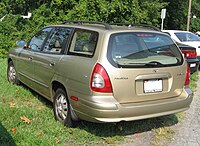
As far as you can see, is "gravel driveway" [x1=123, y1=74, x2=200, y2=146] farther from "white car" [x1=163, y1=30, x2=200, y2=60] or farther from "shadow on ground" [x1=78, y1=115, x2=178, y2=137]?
"white car" [x1=163, y1=30, x2=200, y2=60]

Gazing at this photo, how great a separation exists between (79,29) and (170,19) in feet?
94.8

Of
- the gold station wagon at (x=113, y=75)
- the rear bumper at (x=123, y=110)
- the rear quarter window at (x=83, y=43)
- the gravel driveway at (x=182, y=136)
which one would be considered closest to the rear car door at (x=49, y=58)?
the gold station wagon at (x=113, y=75)

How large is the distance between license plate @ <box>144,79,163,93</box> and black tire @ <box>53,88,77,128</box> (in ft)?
3.90

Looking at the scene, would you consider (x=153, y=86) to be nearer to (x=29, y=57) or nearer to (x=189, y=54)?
(x=29, y=57)

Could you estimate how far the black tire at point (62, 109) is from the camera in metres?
4.32

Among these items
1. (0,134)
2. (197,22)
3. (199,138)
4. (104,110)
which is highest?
(104,110)

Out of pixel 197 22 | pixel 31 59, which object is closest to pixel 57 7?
pixel 31 59

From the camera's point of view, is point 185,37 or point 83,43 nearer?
point 83,43

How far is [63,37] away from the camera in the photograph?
15.4 ft

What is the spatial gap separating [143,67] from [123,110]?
647 mm

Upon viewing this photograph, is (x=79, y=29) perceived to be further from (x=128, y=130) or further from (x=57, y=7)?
(x=57, y=7)

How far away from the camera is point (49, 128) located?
4277mm

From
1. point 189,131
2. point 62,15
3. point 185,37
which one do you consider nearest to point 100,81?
point 189,131

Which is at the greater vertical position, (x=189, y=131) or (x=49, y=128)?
(x=49, y=128)
